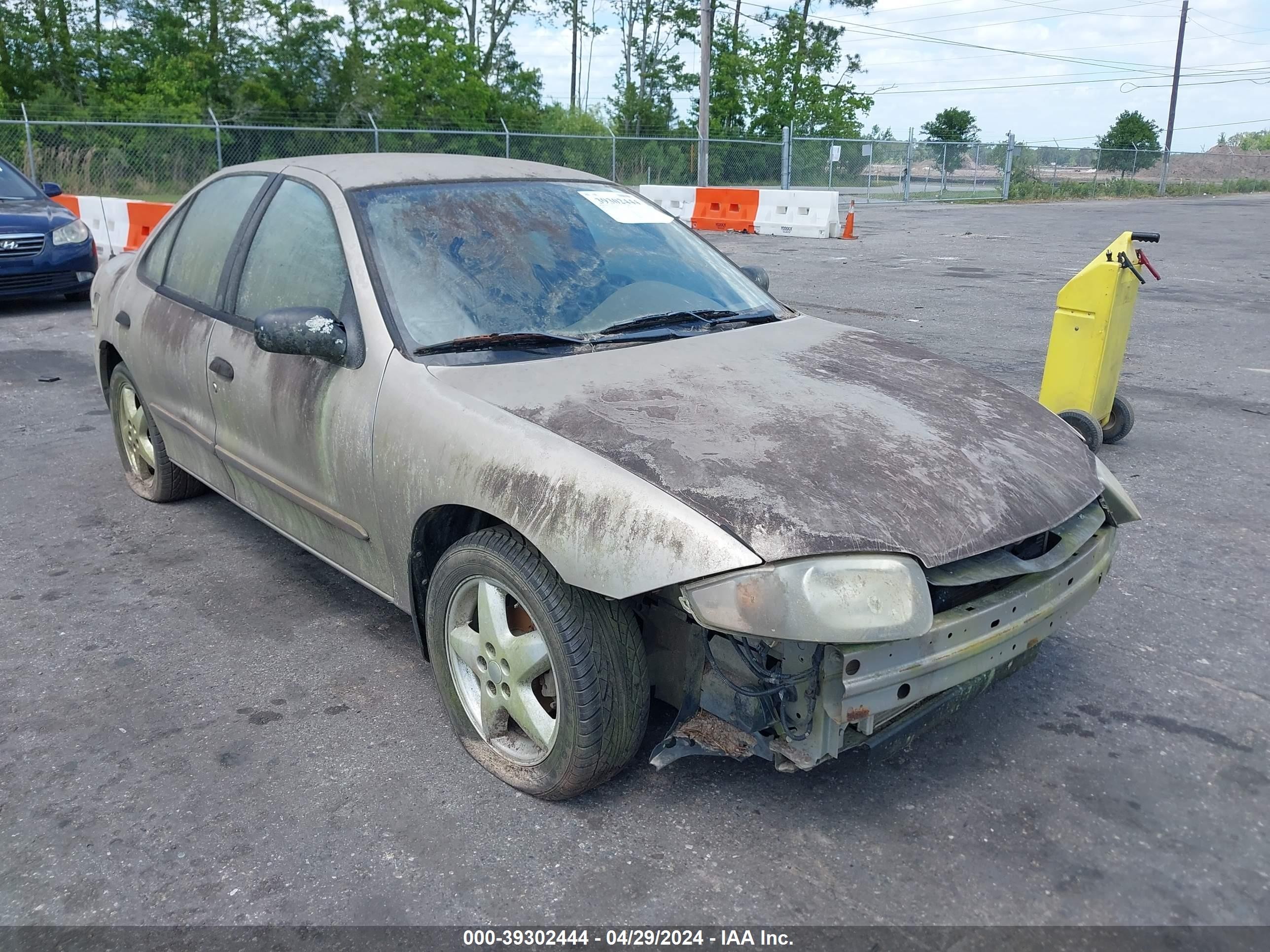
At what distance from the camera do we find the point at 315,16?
3606 centimetres

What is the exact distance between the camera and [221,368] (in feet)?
12.5

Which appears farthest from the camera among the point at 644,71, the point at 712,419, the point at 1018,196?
the point at 644,71

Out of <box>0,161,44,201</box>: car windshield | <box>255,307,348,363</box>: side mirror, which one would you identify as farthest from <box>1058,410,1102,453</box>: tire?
Result: <box>0,161,44,201</box>: car windshield

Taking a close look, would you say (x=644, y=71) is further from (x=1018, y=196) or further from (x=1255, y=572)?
(x=1255, y=572)

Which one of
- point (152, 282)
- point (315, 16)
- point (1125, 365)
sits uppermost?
point (315, 16)

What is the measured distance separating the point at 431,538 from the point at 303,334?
732mm

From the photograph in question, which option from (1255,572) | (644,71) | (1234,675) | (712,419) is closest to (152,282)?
(712,419)

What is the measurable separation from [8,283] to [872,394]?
984 centimetres

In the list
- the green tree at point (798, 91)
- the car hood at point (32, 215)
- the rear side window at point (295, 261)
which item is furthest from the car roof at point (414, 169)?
the green tree at point (798, 91)

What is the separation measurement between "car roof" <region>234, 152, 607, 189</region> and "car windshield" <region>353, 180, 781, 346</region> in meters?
0.06

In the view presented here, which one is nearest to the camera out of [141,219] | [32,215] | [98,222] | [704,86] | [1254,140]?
[32,215]

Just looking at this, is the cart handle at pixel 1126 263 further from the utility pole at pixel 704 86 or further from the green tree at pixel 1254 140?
the green tree at pixel 1254 140

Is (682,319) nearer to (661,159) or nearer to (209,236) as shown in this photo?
(209,236)

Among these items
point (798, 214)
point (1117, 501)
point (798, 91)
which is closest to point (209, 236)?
point (1117, 501)
